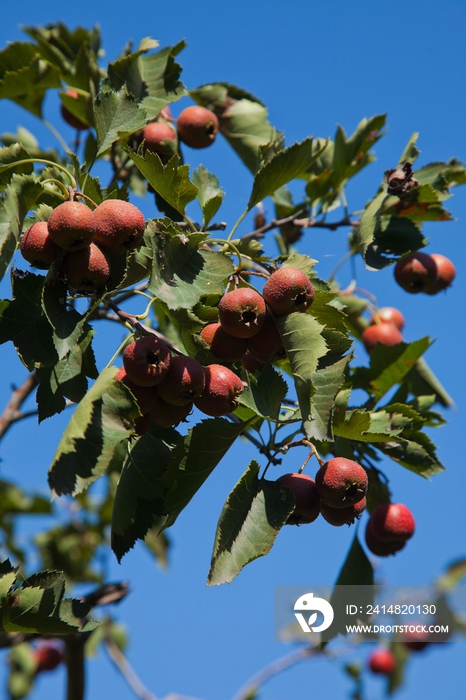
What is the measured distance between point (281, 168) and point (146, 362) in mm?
965

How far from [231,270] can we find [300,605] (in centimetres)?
159

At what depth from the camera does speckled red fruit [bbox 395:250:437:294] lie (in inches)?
135

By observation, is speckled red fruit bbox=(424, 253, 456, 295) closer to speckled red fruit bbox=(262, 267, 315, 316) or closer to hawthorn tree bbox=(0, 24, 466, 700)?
hawthorn tree bbox=(0, 24, 466, 700)

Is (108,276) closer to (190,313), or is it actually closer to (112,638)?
(190,313)

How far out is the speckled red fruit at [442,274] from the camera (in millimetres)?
3551

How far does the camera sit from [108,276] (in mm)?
2031

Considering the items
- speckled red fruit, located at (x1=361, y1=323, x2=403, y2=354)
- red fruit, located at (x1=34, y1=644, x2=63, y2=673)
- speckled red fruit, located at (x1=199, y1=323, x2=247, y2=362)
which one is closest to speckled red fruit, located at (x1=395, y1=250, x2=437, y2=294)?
speckled red fruit, located at (x1=361, y1=323, x2=403, y2=354)

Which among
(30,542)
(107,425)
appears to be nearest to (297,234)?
(107,425)

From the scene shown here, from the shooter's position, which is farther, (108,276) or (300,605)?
(300,605)

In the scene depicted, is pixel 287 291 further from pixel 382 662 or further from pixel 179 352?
pixel 382 662

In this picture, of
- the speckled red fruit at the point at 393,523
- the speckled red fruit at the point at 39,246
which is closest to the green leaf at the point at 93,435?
the speckled red fruit at the point at 39,246

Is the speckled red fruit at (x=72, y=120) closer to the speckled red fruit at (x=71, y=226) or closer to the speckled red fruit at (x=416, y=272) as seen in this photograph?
the speckled red fruit at (x=416, y=272)

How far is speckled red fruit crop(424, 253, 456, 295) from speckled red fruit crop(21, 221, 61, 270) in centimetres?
206

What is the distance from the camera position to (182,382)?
195 cm
